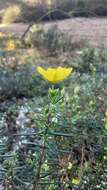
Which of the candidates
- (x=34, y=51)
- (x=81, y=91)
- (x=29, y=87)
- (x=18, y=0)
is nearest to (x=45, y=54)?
(x=34, y=51)

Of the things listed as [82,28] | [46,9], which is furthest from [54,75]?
[46,9]

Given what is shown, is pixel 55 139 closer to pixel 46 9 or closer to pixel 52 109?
pixel 52 109

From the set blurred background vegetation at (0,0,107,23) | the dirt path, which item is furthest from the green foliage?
blurred background vegetation at (0,0,107,23)

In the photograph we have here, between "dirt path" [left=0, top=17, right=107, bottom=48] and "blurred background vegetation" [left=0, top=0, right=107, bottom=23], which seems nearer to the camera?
"dirt path" [left=0, top=17, right=107, bottom=48]

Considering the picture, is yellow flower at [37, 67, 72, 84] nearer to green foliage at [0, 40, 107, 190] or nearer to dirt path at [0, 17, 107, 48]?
green foliage at [0, 40, 107, 190]

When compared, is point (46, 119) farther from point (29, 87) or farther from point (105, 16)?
point (105, 16)

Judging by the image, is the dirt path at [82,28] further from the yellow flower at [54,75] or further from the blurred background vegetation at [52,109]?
the yellow flower at [54,75]
